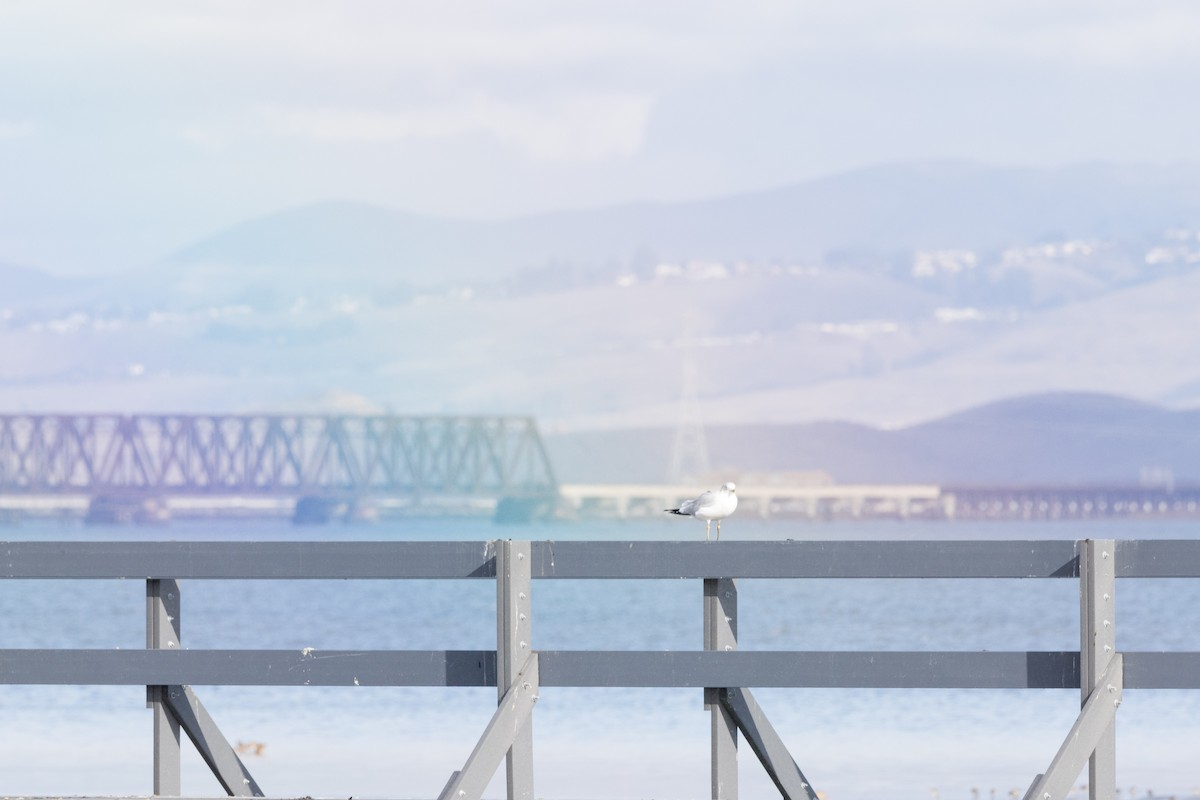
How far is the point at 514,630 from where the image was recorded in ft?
19.6

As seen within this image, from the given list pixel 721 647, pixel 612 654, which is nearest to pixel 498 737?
pixel 612 654

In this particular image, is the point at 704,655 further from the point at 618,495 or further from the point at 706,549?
the point at 618,495

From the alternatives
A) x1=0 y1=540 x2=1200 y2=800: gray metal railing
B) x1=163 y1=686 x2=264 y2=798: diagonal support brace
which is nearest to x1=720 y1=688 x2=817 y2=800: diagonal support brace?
x1=0 y1=540 x2=1200 y2=800: gray metal railing

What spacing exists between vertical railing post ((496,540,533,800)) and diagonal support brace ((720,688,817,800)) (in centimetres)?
74

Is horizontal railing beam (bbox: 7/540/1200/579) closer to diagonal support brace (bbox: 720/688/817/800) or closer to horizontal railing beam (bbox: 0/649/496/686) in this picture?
horizontal railing beam (bbox: 0/649/496/686)

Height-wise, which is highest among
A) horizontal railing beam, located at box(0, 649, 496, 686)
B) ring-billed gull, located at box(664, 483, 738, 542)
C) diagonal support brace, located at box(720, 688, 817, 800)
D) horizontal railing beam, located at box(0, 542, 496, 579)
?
ring-billed gull, located at box(664, 483, 738, 542)

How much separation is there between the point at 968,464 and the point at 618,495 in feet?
127

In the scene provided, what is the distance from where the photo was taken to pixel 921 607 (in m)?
54.8

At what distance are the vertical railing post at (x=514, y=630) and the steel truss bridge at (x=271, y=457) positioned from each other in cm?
14961

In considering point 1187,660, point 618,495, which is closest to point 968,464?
point 618,495

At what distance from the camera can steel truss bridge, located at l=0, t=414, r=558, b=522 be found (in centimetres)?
15675

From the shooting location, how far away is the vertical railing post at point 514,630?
5.93 meters

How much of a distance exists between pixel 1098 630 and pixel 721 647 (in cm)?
125

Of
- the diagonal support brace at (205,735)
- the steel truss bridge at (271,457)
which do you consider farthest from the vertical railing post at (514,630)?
the steel truss bridge at (271,457)
